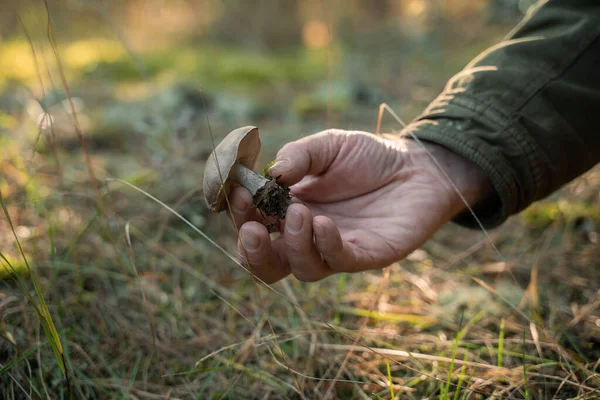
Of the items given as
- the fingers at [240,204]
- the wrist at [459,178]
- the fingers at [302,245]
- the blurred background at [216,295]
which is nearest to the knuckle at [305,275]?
the fingers at [302,245]

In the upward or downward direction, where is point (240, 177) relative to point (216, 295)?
upward

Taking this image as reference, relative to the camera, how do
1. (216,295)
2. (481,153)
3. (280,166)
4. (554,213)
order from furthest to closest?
1. (554,213)
2. (481,153)
3. (216,295)
4. (280,166)

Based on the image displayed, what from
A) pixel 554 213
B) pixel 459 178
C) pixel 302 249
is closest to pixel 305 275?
pixel 302 249

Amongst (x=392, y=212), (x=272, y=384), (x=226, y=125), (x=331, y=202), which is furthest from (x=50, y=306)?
(x=226, y=125)

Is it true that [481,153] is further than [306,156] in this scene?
Yes

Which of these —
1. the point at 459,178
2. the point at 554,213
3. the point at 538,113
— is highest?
the point at 538,113

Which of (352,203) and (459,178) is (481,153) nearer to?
(459,178)

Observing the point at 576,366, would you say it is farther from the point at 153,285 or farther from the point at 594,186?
the point at 153,285
